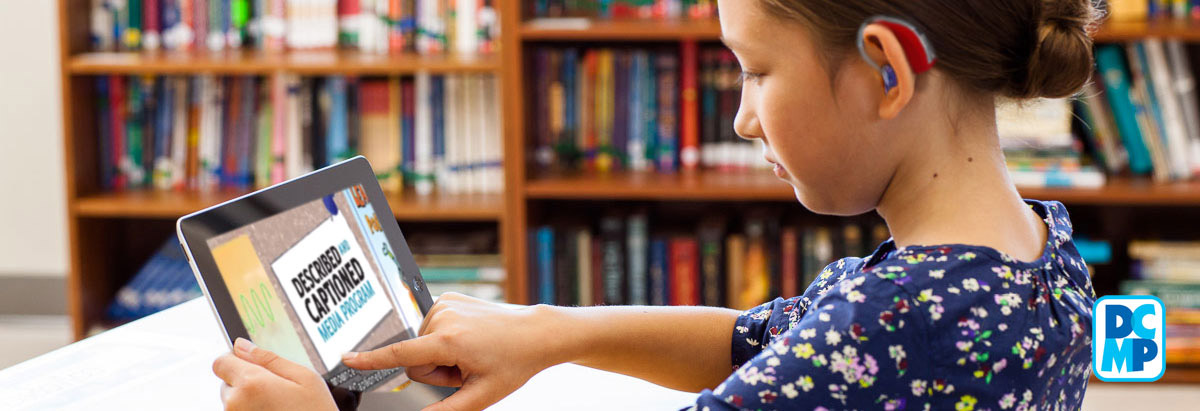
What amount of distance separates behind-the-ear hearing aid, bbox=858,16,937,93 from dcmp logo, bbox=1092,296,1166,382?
42 cm

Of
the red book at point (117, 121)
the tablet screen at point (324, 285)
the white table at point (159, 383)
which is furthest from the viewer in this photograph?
the red book at point (117, 121)

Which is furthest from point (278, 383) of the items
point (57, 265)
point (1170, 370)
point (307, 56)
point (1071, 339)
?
point (57, 265)

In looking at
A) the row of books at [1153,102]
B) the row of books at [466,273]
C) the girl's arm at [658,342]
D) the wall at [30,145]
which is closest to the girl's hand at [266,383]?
the girl's arm at [658,342]

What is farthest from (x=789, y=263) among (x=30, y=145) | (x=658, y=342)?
(x=30, y=145)

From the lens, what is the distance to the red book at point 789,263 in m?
2.14

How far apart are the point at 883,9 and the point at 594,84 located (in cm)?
147

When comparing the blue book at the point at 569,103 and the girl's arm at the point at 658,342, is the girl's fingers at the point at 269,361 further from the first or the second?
the blue book at the point at 569,103

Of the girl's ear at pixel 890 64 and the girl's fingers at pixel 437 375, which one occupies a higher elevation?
the girl's ear at pixel 890 64

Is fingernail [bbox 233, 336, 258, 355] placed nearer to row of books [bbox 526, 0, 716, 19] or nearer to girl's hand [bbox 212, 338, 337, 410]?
girl's hand [bbox 212, 338, 337, 410]

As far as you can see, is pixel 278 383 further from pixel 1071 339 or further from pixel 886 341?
pixel 1071 339

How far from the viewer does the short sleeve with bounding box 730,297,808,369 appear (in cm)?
95

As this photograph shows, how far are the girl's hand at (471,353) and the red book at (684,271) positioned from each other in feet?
4.26

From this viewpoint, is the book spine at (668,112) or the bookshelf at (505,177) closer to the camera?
the bookshelf at (505,177)

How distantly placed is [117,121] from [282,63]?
442 mm
